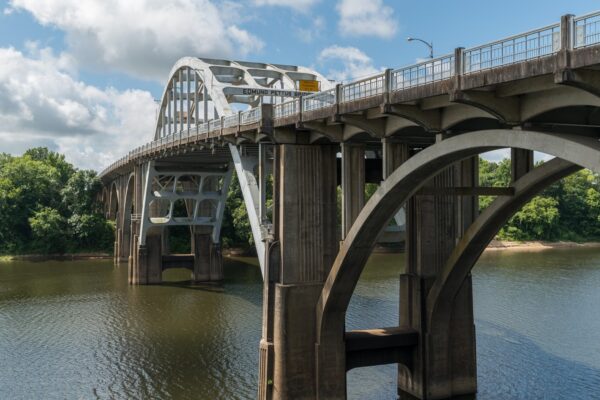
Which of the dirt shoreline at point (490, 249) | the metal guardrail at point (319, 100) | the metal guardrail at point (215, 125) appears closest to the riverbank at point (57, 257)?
the dirt shoreline at point (490, 249)

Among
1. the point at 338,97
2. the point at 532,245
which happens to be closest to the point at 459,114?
the point at 338,97

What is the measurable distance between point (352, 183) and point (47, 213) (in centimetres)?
6427

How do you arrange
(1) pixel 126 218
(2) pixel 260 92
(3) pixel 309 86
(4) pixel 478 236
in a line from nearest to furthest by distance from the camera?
(4) pixel 478 236 < (2) pixel 260 92 < (3) pixel 309 86 < (1) pixel 126 218

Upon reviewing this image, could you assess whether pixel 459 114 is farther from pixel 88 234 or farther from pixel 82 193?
pixel 82 193

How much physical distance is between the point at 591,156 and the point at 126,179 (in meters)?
64.1

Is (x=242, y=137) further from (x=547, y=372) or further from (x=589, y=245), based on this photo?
(x=589, y=245)

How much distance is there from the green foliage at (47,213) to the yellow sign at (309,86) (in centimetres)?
4589

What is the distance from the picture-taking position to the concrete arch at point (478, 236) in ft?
52.7

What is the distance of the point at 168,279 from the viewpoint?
2072 inches

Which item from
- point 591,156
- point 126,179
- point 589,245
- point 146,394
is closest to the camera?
point 591,156

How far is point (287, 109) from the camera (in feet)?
70.8

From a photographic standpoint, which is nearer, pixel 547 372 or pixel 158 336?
pixel 547 372

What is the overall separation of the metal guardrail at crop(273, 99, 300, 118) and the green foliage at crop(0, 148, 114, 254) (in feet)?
188

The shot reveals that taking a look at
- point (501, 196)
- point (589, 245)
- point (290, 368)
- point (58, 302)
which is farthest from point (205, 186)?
point (589, 245)
